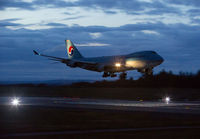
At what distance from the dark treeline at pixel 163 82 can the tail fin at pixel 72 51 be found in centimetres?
1565

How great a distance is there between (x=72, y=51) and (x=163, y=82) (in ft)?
76.2

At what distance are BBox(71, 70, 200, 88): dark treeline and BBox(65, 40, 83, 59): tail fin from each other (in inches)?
616

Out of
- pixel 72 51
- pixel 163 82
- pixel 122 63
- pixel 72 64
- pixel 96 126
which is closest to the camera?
pixel 96 126

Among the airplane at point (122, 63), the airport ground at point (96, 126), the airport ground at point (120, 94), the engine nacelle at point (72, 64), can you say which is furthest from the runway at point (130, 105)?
the engine nacelle at point (72, 64)

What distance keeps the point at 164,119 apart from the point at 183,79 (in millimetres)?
61428

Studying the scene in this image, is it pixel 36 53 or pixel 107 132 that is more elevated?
pixel 36 53

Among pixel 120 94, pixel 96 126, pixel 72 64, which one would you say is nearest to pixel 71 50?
pixel 72 64

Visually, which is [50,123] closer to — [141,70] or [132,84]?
[141,70]

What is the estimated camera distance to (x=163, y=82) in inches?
3263

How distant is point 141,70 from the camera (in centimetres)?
5472

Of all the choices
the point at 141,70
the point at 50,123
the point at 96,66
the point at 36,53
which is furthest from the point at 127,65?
the point at 50,123

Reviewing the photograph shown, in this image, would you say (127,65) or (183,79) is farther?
(183,79)

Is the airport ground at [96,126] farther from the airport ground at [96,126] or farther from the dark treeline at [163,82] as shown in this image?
the dark treeline at [163,82]

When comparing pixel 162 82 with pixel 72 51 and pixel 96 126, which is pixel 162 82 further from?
pixel 96 126
